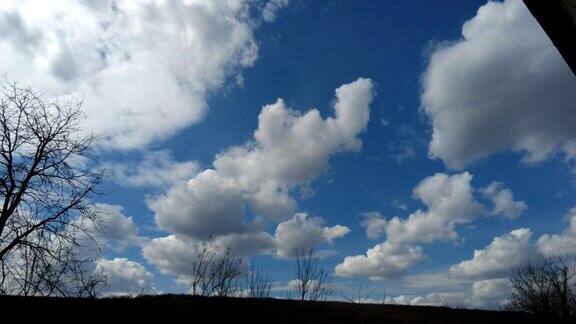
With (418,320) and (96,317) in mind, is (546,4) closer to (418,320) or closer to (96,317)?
(96,317)

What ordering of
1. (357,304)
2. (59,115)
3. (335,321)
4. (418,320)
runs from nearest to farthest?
(335,321) → (418,320) → (357,304) → (59,115)

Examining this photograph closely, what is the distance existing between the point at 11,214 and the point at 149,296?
21.1 feet

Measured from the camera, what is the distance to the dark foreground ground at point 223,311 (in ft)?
28.3

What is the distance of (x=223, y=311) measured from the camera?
34.8ft

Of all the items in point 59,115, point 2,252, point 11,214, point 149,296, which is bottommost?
point 149,296

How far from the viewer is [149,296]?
11305 millimetres

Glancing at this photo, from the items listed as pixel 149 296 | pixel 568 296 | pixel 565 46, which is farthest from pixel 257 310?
pixel 568 296

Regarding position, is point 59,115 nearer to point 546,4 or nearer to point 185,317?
point 185,317

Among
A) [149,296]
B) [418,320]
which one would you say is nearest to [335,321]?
[418,320]

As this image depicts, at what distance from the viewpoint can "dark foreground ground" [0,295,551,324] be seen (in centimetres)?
862

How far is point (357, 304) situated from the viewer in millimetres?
13242

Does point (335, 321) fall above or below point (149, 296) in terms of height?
below

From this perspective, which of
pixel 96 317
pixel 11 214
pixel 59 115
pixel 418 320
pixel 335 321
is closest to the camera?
pixel 96 317

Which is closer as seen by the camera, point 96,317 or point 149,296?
point 96,317
